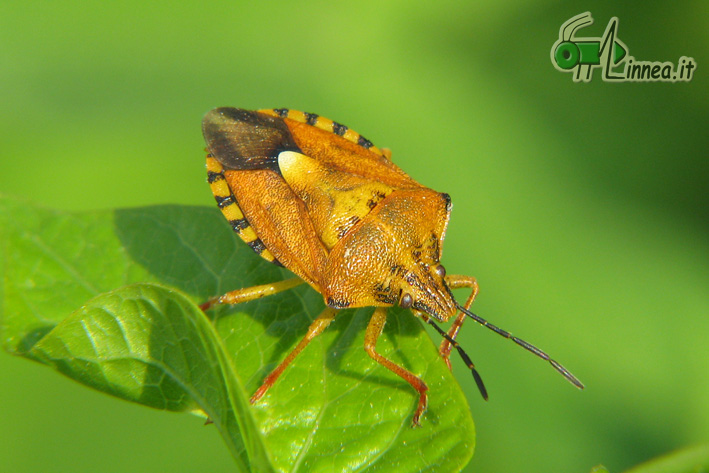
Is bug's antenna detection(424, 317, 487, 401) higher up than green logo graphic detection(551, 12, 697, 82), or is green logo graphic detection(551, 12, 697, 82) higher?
green logo graphic detection(551, 12, 697, 82)

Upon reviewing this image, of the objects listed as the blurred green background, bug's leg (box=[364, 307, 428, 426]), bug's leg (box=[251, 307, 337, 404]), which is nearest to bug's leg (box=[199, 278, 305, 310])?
bug's leg (box=[251, 307, 337, 404])

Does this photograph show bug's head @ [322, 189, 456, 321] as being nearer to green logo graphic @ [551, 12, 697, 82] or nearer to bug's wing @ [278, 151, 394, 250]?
bug's wing @ [278, 151, 394, 250]

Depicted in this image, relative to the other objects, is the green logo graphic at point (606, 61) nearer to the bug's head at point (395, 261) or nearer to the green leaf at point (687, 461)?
the bug's head at point (395, 261)

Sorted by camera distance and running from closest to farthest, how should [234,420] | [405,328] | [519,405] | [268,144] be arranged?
[234,420], [405,328], [268,144], [519,405]

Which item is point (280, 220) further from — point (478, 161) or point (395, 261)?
point (478, 161)

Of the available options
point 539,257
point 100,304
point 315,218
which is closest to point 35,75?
point 315,218

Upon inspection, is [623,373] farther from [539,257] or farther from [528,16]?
[528,16]

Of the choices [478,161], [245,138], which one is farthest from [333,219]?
[478,161]
